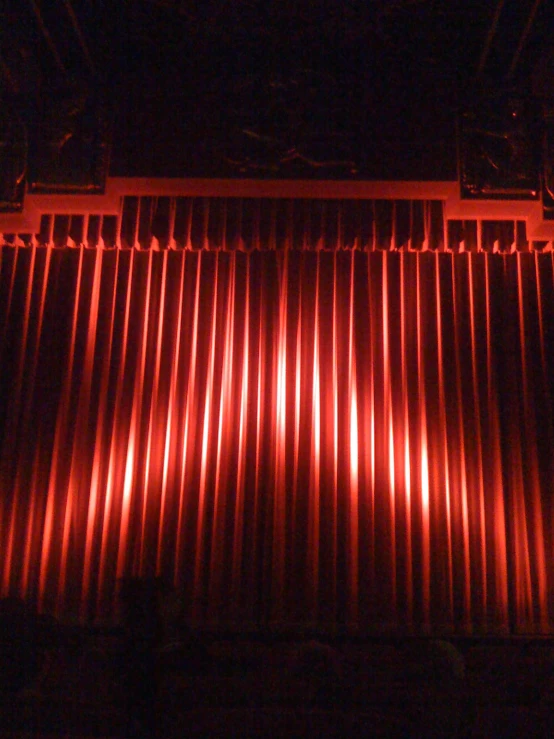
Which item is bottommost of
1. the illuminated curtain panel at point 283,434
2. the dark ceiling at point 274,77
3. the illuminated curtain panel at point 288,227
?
the illuminated curtain panel at point 283,434

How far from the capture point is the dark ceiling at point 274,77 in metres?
5.35

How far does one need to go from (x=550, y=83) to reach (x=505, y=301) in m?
1.61

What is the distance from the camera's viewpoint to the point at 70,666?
14.4 feet

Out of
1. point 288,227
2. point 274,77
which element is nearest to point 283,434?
point 288,227

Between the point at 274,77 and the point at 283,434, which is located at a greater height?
the point at 274,77

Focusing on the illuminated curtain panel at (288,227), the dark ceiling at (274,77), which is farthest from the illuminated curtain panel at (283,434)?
the dark ceiling at (274,77)

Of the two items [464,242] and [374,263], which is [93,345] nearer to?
[374,263]

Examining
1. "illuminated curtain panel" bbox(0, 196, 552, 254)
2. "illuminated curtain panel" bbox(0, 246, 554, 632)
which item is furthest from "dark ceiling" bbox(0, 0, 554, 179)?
"illuminated curtain panel" bbox(0, 246, 554, 632)

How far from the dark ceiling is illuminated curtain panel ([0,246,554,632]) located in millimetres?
821

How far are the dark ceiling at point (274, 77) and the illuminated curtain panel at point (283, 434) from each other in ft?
2.69

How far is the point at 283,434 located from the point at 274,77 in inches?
103

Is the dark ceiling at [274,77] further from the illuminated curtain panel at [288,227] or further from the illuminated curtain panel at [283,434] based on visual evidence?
the illuminated curtain panel at [283,434]

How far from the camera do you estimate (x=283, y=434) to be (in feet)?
18.4

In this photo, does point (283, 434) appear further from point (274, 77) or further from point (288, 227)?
point (274, 77)
